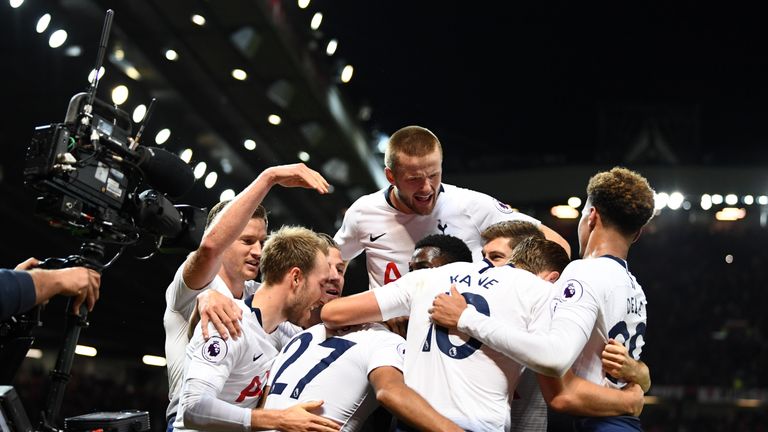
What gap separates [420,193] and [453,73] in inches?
903

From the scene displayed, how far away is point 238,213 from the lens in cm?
397

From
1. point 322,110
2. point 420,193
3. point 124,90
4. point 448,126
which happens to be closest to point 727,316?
point 448,126

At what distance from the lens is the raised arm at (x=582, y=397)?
352 centimetres

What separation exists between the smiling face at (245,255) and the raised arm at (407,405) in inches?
57.2

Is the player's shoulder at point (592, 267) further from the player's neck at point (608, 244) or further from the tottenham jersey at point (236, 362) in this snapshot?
the tottenham jersey at point (236, 362)

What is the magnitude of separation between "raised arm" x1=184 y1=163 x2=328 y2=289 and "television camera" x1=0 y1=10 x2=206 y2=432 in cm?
35

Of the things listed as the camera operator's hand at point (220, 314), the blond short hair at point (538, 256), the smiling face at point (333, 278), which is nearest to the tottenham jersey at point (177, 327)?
the camera operator's hand at point (220, 314)

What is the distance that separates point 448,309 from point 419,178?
1310 millimetres

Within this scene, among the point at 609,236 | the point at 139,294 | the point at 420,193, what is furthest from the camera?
the point at 139,294

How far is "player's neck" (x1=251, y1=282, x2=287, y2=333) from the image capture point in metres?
4.04

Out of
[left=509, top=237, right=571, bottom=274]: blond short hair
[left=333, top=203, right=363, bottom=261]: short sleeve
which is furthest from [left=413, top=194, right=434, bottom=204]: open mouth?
[left=509, top=237, right=571, bottom=274]: blond short hair

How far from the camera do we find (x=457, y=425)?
337cm

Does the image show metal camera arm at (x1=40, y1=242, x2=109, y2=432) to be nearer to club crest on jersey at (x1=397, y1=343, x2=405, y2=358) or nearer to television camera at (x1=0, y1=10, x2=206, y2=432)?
television camera at (x1=0, y1=10, x2=206, y2=432)

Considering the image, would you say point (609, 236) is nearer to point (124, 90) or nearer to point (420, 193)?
point (420, 193)
